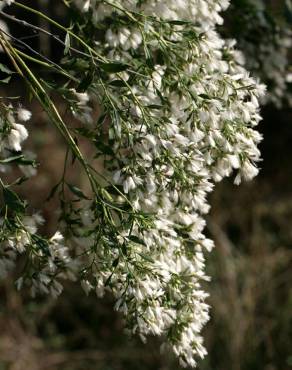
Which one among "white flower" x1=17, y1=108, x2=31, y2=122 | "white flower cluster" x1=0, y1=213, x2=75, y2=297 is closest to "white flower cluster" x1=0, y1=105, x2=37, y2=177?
"white flower" x1=17, y1=108, x2=31, y2=122

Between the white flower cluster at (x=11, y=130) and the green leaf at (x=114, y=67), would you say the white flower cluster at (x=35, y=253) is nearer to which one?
the white flower cluster at (x=11, y=130)

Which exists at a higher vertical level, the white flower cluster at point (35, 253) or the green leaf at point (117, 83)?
the green leaf at point (117, 83)

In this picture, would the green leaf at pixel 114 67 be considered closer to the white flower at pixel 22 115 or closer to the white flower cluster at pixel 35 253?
the white flower at pixel 22 115

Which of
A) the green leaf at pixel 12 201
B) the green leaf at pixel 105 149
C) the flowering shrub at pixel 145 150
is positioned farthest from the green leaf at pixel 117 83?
the green leaf at pixel 12 201

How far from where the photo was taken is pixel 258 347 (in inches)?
170

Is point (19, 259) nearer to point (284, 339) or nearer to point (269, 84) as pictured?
point (284, 339)

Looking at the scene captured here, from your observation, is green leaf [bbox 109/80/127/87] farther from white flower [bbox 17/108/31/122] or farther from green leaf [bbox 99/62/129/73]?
white flower [bbox 17/108/31/122]

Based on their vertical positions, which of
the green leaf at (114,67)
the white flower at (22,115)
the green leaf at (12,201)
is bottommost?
the green leaf at (12,201)

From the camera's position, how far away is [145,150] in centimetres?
149

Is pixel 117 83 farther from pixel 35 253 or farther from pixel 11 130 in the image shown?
pixel 35 253

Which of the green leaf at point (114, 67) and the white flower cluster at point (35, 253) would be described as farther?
the white flower cluster at point (35, 253)

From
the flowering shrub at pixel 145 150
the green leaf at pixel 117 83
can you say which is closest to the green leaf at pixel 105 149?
the flowering shrub at pixel 145 150

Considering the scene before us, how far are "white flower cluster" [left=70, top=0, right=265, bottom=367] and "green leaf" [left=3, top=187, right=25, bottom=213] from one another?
0.17 meters

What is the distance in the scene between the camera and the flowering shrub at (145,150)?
1.52 metres
